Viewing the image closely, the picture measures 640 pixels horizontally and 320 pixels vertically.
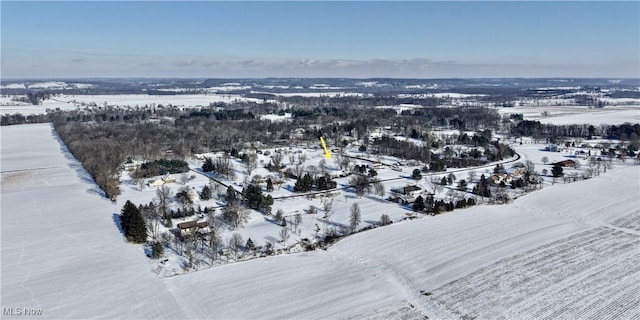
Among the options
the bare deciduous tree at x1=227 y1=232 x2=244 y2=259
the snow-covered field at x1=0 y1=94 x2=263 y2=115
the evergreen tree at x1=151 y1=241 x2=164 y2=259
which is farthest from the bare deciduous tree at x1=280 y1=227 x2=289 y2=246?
the snow-covered field at x1=0 y1=94 x2=263 y2=115

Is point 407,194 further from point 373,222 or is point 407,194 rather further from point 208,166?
point 208,166

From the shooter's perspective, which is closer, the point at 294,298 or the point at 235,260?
the point at 294,298

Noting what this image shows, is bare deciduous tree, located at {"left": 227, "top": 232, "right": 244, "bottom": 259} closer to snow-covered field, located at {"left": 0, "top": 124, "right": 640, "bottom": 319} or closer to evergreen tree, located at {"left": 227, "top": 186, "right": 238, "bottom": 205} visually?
snow-covered field, located at {"left": 0, "top": 124, "right": 640, "bottom": 319}

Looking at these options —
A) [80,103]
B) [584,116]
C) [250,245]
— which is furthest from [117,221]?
[80,103]

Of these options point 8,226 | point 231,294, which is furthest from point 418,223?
point 8,226

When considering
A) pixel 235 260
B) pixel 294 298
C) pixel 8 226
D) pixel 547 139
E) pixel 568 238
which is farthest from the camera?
pixel 547 139

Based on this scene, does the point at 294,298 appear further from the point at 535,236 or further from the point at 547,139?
the point at 547,139

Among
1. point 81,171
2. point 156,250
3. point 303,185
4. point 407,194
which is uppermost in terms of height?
point 81,171

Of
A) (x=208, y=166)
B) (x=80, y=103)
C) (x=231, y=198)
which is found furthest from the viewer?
(x=80, y=103)
